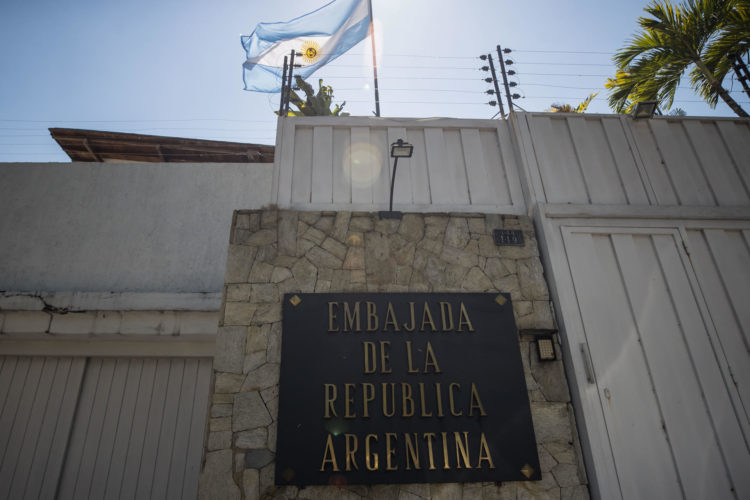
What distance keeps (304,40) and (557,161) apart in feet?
22.4

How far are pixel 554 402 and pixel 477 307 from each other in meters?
1.15

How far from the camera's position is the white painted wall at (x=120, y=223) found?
5.89m

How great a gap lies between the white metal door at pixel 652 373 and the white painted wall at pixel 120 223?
4884mm

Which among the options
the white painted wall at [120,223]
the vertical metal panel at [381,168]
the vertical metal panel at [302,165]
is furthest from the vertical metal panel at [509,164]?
the white painted wall at [120,223]

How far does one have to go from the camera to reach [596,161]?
5164 millimetres

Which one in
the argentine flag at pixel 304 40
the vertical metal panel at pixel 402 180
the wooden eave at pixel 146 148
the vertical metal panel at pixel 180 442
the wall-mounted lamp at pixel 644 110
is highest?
the argentine flag at pixel 304 40

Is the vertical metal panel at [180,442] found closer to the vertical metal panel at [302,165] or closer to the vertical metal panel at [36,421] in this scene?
the vertical metal panel at [36,421]

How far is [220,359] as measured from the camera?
13.2 ft

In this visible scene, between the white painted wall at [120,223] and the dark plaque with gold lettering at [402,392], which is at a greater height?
the white painted wall at [120,223]

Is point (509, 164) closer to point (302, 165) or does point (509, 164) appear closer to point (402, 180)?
point (402, 180)

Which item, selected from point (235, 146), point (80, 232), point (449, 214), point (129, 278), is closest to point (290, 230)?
point (449, 214)

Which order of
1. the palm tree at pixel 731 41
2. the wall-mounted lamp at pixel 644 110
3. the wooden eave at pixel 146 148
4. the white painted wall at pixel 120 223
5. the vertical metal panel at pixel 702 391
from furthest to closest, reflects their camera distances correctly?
the wooden eave at pixel 146 148 < the palm tree at pixel 731 41 < the white painted wall at pixel 120 223 < the wall-mounted lamp at pixel 644 110 < the vertical metal panel at pixel 702 391

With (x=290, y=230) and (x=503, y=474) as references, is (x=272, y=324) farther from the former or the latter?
(x=503, y=474)

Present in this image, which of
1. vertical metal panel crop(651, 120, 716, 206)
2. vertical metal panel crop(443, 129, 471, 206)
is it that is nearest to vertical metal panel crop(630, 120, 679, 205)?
vertical metal panel crop(651, 120, 716, 206)
